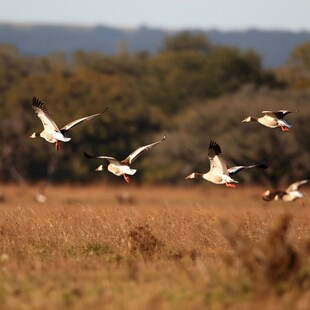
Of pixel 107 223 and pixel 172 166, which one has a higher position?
pixel 107 223

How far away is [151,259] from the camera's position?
11.9m

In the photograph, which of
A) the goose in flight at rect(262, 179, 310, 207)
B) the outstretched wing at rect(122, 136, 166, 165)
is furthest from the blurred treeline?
the outstretched wing at rect(122, 136, 166, 165)

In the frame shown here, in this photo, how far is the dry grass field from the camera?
363 inches

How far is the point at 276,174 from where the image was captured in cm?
5519

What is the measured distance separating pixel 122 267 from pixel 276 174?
146 feet

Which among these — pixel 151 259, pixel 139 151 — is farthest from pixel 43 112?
pixel 151 259

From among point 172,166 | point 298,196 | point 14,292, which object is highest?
point 14,292

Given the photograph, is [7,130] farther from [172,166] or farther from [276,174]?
[276,174]

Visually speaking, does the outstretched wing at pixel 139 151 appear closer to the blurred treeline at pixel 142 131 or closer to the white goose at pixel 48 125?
the white goose at pixel 48 125

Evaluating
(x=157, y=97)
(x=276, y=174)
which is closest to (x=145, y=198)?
(x=276, y=174)

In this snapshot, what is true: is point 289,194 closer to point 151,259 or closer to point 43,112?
point 43,112

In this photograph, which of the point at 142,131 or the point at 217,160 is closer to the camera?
the point at 217,160

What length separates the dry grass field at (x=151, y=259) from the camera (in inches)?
363

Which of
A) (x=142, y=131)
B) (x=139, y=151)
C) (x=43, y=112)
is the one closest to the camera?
(x=139, y=151)
